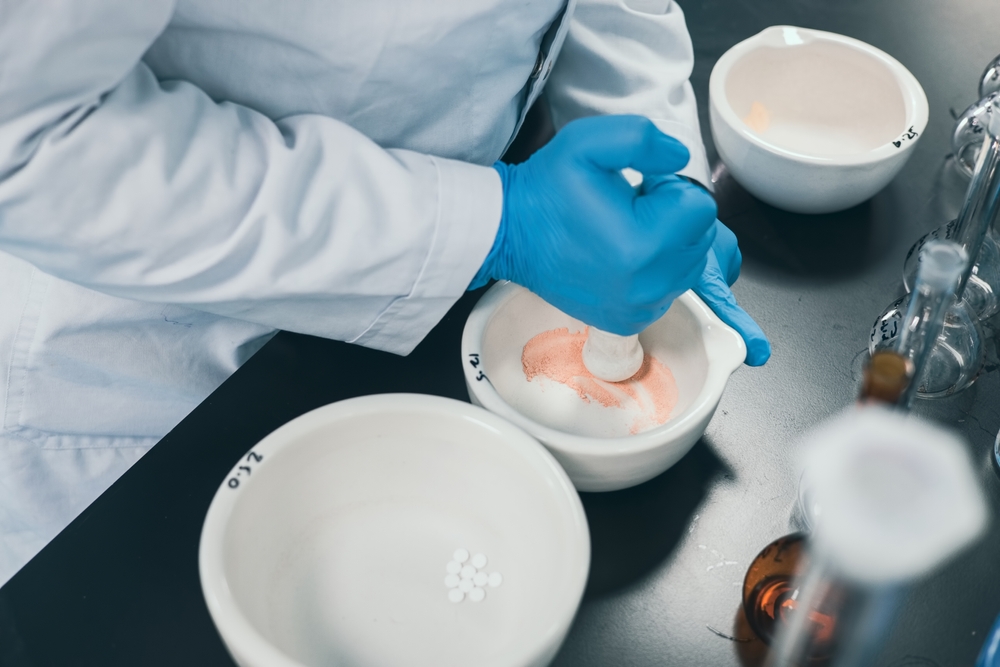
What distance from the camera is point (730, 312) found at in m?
0.86

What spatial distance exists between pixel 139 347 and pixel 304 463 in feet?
0.99

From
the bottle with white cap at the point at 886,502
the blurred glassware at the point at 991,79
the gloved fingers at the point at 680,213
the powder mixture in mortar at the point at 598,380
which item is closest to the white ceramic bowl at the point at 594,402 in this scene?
the powder mixture in mortar at the point at 598,380

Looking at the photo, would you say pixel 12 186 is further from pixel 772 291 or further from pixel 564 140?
pixel 772 291

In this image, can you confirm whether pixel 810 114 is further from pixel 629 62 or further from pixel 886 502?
pixel 886 502

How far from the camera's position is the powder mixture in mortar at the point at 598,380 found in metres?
0.86

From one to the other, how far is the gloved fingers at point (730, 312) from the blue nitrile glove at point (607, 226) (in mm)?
57

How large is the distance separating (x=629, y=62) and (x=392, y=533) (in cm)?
67

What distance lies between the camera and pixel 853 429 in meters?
0.31

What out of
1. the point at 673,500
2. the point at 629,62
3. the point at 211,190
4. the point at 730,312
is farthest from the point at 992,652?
the point at 629,62

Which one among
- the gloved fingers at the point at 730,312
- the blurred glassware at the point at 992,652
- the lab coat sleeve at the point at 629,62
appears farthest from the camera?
the lab coat sleeve at the point at 629,62

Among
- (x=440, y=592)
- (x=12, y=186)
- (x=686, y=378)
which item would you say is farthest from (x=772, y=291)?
(x=12, y=186)

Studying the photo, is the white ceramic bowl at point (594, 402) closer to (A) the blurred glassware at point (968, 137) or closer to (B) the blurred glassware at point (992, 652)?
(B) the blurred glassware at point (992, 652)

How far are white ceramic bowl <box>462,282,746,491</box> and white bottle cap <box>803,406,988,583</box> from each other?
41cm

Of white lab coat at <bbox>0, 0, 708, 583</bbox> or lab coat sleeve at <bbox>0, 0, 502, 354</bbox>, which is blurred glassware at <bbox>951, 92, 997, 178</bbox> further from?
lab coat sleeve at <bbox>0, 0, 502, 354</bbox>
